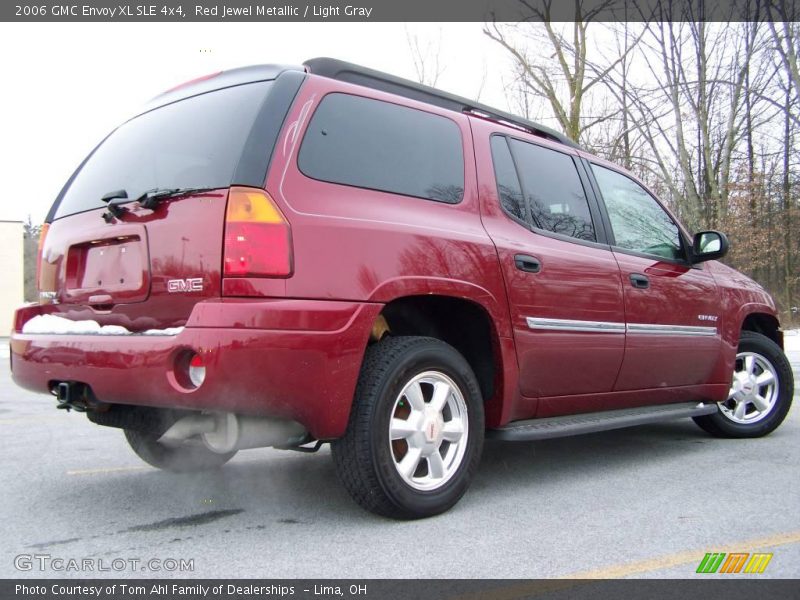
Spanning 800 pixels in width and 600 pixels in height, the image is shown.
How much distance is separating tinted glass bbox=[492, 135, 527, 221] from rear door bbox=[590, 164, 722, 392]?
874 mm

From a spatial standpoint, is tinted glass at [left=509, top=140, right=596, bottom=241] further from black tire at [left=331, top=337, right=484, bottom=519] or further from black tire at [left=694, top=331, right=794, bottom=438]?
black tire at [left=694, top=331, right=794, bottom=438]

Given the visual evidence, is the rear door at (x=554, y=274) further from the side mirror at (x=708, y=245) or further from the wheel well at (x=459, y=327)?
the side mirror at (x=708, y=245)

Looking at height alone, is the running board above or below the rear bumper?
below

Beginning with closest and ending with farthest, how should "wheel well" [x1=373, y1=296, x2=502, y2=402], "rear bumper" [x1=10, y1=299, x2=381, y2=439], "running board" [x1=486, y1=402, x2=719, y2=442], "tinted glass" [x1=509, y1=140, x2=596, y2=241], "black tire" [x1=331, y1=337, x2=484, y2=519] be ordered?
"rear bumper" [x1=10, y1=299, x2=381, y2=439], "black tire" [x1=331, y1=337, x2=484, y2=519], "wheel well" [x1=373, y1=296, x2=502, y2=402], "running board" [x1=486, y1=402, x2=719, y2=442], "tinted glass" [x1=509, y1=140, x2=596, y2=241]

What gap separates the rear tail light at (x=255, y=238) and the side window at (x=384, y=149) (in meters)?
0.28

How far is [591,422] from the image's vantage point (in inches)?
160

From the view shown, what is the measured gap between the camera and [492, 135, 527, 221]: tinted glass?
3906 millimetres

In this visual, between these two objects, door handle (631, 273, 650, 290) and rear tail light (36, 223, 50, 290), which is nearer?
rear tail light (36, 223, 50, 290)

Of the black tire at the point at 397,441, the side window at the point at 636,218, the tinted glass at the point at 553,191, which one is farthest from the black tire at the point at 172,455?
the side window at the point at 636,218

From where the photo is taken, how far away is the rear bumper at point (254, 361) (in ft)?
8.95

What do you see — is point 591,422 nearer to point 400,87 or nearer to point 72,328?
point 400,87

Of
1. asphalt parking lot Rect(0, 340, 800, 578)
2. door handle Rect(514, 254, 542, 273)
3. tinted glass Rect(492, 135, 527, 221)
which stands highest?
tinted glass Rect(492, 135, 527, 221)

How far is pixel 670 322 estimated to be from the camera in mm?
4707

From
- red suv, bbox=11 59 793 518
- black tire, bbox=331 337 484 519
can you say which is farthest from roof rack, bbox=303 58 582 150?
black tire, bbox=331 337 484 519
